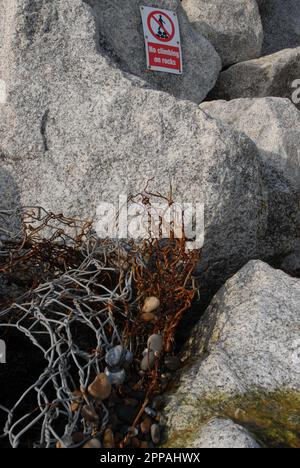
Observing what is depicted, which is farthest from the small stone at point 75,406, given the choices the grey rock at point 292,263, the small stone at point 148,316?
the grey rock at point 292,263

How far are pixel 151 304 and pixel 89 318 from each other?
280mm

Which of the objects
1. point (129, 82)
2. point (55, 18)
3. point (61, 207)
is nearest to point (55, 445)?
point (61, 207)

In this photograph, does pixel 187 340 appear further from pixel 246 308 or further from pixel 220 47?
pixel 220 47

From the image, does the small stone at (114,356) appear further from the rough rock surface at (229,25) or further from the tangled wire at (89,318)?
the rough rock surface at (229,25)

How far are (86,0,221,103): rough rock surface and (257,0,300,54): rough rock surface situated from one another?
2536 millimetres

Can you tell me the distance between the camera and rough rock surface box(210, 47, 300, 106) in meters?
5.65

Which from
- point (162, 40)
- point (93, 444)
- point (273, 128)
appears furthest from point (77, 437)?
point (162, 40)

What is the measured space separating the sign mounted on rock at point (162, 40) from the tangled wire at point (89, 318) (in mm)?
2461

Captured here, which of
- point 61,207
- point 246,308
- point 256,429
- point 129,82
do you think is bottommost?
point 256,429

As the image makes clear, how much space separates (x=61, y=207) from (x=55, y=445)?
141 cm

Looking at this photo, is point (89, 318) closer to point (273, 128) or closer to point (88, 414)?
point (88, 414)

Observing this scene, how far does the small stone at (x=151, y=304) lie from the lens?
244cm

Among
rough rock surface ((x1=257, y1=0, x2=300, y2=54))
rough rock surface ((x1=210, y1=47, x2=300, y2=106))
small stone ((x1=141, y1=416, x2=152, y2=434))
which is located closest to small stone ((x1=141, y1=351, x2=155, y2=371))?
Result: small stone ((x1=141, y1=416, x2=152, y2=434))

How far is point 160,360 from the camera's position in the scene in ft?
8.44
